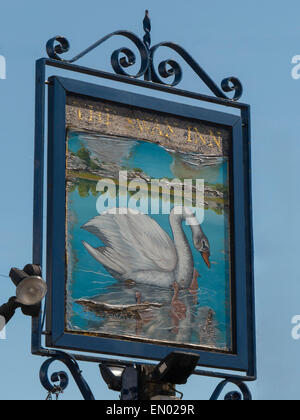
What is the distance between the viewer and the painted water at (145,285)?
17.2 metres

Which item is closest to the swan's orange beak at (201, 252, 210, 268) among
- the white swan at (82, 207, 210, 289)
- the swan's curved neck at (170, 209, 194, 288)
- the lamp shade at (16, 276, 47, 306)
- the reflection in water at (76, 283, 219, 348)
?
the white swan at (82, 207, 210, 289)

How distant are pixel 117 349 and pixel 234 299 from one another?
68.5 inches

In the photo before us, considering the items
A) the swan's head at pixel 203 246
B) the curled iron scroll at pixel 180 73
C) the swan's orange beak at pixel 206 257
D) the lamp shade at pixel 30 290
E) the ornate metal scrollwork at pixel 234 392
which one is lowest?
the ornate metal scrollwork at pixel 234 392

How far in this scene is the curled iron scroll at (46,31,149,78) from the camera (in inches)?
696

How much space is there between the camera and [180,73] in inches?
736

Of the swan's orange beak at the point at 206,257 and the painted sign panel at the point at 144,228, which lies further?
the swan's orange beak at the point at 206,257

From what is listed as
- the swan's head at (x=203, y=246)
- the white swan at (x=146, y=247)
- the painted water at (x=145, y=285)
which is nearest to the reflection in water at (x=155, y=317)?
the painted water at (x=145, y=285)

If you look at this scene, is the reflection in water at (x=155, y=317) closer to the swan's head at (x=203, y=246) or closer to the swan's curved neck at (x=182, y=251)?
the swan's curved neck at (x=182, y=251)

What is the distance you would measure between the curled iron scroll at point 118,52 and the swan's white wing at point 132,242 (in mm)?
1628

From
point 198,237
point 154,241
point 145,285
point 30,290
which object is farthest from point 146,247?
point 30,290

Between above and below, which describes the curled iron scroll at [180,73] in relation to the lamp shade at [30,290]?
above

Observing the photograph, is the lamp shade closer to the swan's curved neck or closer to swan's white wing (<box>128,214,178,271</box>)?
swan's white wing (<box>128,214,178,271</box>)

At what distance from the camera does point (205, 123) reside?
18.7m
